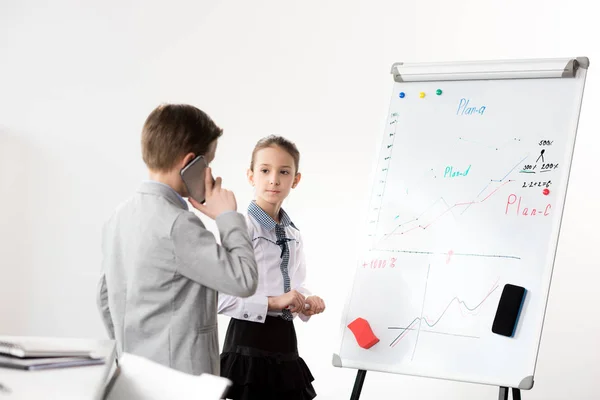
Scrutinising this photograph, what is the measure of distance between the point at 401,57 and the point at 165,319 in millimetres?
2446

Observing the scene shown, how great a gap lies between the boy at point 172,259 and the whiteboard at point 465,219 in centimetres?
72

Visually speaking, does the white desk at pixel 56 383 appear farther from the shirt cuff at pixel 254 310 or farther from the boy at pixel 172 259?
the shirt cuff at pixel 254 310

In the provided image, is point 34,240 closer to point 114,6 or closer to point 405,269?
point 114,6

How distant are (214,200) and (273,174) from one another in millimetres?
625

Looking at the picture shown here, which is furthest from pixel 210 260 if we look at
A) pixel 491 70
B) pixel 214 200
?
pixel 491 70

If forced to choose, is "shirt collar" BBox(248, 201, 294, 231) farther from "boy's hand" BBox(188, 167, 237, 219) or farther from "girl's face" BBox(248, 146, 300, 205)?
"boy's hand" BBox(188, 167, 237, 219)

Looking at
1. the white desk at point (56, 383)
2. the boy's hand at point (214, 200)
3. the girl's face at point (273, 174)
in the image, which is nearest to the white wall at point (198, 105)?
the girl's face at point (273, 174)

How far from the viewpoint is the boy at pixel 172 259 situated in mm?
1716

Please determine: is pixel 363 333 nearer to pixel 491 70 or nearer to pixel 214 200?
pixel 214 200

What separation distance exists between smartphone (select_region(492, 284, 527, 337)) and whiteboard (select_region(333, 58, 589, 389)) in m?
0.02

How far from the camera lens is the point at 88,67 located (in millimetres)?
4074

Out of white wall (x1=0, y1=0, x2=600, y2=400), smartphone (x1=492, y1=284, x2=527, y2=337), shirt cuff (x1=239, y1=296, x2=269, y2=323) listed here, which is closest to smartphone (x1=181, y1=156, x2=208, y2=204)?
shirt cuff (x1=239, y1=296, x2=269, y2=323)

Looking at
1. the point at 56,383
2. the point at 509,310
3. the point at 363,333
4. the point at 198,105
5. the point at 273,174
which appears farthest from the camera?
the point at 198,105

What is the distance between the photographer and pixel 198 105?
400 centimetres
